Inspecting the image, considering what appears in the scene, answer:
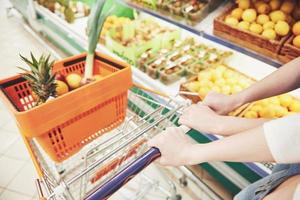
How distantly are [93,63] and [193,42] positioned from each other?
55.7 inches

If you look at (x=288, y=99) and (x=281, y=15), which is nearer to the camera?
(x=281, y=15)

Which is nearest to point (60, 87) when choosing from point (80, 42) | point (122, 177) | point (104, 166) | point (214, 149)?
point (104, 166)

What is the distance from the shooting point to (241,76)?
2.13 m

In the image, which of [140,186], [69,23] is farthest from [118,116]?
[69,23]

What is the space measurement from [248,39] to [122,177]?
1.07m

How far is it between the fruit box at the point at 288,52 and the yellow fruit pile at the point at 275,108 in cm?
48

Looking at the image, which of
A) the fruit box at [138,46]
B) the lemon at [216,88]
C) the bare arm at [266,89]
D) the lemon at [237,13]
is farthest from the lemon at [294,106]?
the fruit box at [138,46]

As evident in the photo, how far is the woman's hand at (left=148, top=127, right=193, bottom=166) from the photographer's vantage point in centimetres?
85

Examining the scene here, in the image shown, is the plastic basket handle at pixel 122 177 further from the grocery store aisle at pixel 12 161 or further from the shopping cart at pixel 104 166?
the grocery store aisle at pixel 12 161

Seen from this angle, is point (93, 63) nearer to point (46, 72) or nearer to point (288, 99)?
point (46, 72)

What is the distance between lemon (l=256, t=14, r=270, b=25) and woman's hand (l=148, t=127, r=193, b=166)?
0.99m

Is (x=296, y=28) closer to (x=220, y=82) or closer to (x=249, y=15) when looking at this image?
(x=249, y=15)

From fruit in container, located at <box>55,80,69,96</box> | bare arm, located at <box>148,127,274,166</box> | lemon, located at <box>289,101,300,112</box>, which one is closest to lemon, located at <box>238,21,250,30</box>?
lemon, located at <box>289,101,300,112</box>

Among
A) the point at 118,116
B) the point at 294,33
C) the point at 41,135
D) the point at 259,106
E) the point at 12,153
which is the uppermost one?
the point at 294,33
